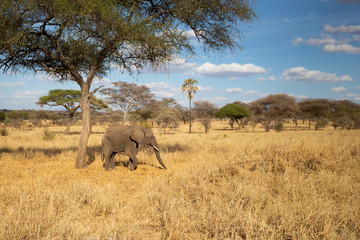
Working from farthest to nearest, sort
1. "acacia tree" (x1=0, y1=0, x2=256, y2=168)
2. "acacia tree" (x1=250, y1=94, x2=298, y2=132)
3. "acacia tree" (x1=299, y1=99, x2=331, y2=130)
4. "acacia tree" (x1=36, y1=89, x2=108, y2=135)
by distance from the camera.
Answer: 1. "acacia tree" (x1=299, y1=99, x2=331, y2=130)
2. "acacia tree" (x1=250, y1=94, x2=298, y2=132)
3. "acacia tree" (x1=36, y1=89, x2=108, y2=135)
4. "acacia tree" (x1=0, y1=0, x2=256, y2=168)

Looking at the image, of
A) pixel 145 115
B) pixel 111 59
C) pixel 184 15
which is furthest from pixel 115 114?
pixel 184 15

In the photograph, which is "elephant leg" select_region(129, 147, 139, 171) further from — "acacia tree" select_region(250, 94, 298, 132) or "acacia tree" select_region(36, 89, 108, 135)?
"acacia tree" select_region(250, 94, 298, 132)

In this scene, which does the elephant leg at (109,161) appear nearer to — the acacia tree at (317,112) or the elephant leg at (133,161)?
the elephant leg at (133,161)

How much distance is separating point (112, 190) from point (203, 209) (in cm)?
266

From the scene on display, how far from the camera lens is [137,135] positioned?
8.23 m

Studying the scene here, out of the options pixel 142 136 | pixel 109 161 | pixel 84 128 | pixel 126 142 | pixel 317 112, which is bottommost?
pixel 109 161

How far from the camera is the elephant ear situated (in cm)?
820

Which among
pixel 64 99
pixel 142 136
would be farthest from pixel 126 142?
pixel 64 99

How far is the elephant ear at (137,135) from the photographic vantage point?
26.9 ft

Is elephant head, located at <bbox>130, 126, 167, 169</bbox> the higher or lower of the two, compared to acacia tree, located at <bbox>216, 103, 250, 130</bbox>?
lower

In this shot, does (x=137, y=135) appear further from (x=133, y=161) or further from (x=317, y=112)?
(x=317, y=112)

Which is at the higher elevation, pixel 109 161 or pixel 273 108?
pixel 273 108

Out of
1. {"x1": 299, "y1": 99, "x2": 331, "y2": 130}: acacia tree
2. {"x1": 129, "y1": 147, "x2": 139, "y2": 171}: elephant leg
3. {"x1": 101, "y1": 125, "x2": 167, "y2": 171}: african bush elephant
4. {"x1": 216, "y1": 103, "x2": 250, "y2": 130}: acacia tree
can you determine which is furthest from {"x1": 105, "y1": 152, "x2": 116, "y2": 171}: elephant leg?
{"x1": 299, "y1": 99, "x2": 331, "y2": 130}: acacia tree

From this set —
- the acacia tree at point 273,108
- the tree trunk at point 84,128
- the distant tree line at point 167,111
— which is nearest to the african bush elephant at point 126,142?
the tree trunk at point 84,128
